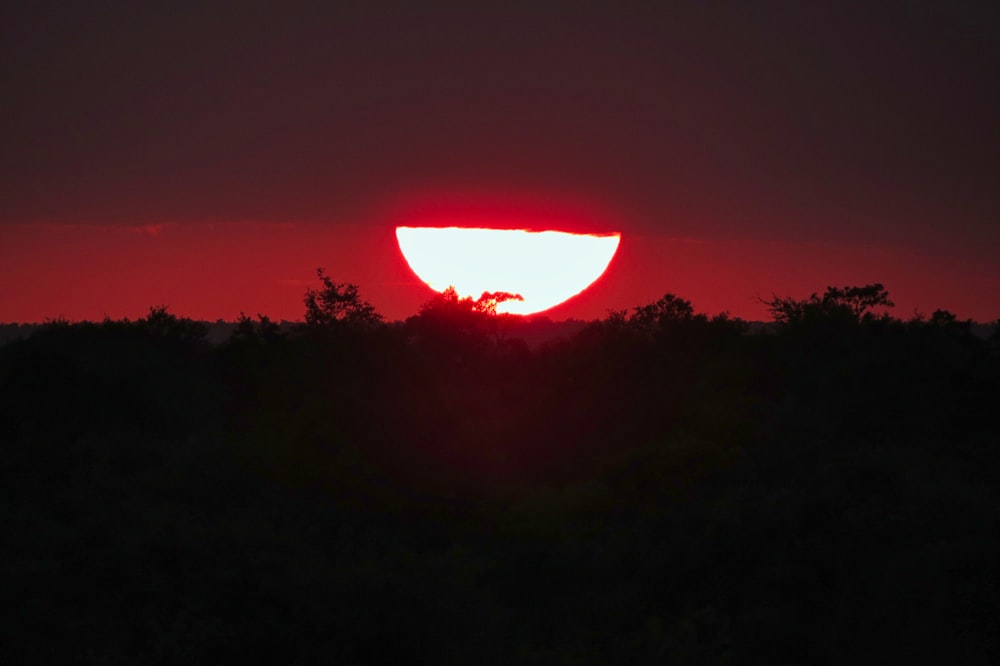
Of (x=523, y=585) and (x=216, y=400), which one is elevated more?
(x=216, y=400)

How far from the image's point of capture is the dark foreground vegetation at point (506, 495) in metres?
29.5

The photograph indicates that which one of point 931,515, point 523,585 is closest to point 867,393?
point 931,515

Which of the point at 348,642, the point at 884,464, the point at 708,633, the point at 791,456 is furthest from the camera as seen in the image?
the point at 791,456

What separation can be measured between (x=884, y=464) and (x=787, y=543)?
456 centimetres

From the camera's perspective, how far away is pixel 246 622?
29.3 metres

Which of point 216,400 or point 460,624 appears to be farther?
point 216,400

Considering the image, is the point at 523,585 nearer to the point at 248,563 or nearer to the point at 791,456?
the point at 248,563

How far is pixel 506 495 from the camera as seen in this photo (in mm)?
45125

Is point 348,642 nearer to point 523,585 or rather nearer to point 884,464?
point 523,585

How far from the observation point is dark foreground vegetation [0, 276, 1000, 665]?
2950cm

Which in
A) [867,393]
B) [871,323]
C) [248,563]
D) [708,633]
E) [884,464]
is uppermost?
[871,323]

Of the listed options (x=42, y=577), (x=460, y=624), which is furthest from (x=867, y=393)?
(x=42, y=577)

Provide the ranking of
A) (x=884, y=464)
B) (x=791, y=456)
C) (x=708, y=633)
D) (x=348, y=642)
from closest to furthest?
(x=348, y=642) → (x=708, y=633) → (x=884, y=464) → (x=791, y=456)

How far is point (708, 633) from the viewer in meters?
31.4
